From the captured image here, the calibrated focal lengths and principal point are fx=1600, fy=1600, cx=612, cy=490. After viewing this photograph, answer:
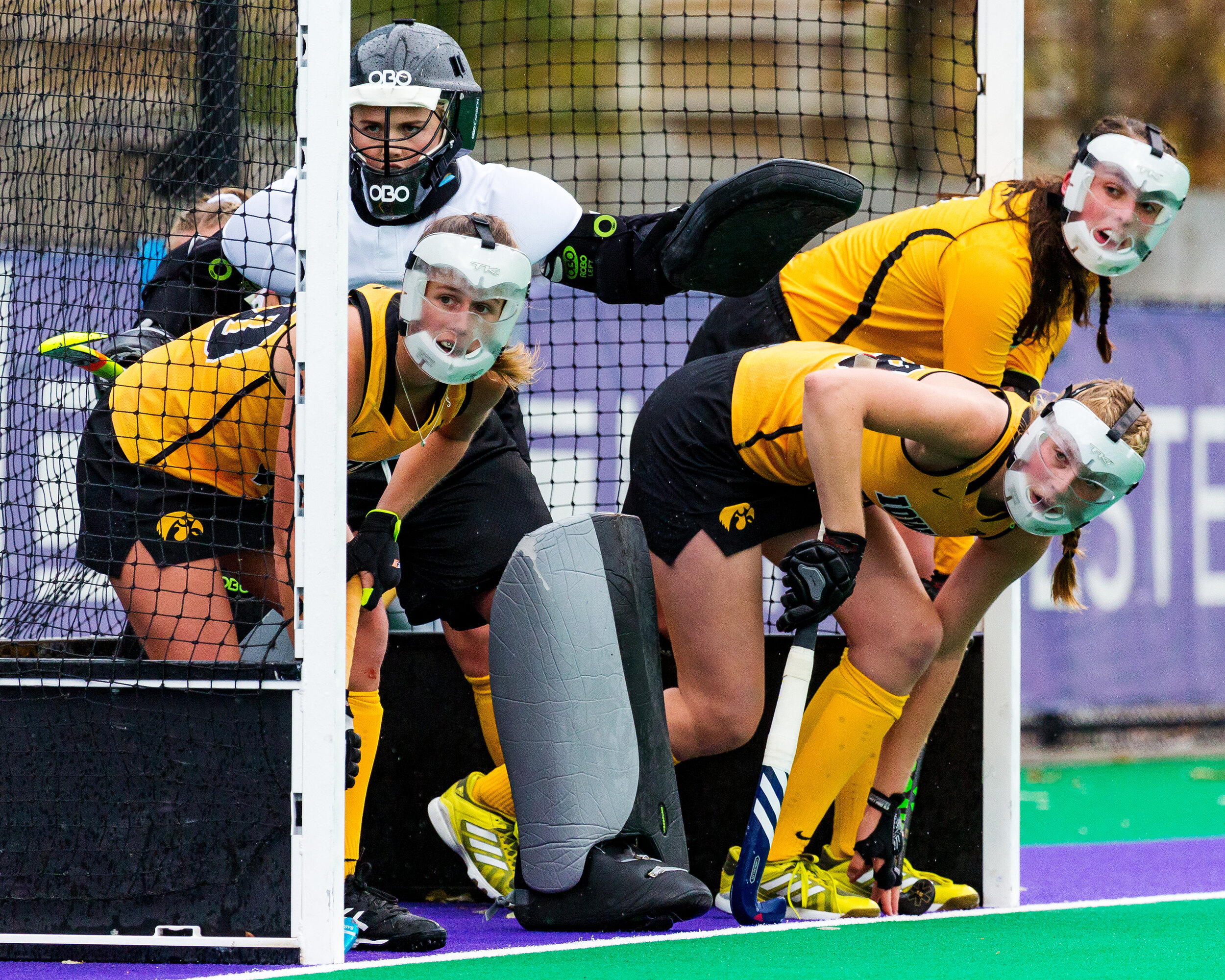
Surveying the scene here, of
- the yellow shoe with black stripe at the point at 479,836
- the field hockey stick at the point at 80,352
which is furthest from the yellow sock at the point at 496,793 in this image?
the field hockey stick at the point at 80,352

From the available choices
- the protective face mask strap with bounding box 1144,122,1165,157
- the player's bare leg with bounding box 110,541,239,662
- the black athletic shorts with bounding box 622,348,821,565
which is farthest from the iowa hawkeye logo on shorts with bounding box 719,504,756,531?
the protective face mask strap with bounding box 1144,122,1165,157

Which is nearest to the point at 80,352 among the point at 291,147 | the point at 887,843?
the point at 887,843

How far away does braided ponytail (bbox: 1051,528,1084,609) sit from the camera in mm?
3496

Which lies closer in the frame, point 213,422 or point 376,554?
point 376,554

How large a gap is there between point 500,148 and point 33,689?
6.97m

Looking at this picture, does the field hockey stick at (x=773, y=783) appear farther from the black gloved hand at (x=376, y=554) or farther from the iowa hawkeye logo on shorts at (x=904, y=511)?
the black gloved hand at (x=376, y=554)

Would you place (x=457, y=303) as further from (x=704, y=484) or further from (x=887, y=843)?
(x=887, y=843)

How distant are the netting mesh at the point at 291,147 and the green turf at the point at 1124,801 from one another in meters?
1.95

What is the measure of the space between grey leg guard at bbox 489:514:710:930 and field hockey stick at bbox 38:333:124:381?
1015mm

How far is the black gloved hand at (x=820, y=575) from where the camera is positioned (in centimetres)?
314

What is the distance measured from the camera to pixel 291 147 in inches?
280

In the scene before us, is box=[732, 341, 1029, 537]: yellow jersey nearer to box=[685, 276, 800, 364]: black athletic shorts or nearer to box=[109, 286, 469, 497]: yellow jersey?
box=[685, 276, 800, 364]: black athletic shorts

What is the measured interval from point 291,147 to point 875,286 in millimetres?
4020

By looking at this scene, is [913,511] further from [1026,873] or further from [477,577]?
[1026,873]
